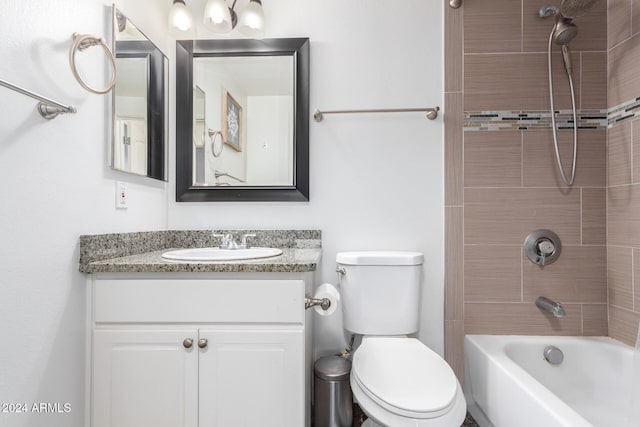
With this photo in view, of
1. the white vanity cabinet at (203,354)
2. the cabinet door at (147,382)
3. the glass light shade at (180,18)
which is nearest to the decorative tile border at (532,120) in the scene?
the white vanity cabinet at (203,354)

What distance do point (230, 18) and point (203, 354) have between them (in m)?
1.53

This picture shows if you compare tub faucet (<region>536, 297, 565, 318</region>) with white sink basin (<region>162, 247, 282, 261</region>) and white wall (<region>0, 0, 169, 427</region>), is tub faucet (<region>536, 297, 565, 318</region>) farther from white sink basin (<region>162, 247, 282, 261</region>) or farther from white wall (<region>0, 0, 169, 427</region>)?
white wall (<region>0, 0, 169, 427</region>)

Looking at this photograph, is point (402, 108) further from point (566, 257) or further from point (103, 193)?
point (103, 193)

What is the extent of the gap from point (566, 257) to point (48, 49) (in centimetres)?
225

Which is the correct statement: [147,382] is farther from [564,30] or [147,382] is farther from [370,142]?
[564,30]

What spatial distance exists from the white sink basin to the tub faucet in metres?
1.27

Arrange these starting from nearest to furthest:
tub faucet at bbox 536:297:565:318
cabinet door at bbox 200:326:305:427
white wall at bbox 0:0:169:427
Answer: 1. white wall at bbox 0:0:169:427
2. cabinet door at bbox 200:326:305:427
3. tub faucet at bbox 536:297:565:318

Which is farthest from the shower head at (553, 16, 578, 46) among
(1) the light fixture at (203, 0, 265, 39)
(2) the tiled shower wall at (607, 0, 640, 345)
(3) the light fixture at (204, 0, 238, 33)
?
(3) the light fixture at (204, 0, 238, 33)

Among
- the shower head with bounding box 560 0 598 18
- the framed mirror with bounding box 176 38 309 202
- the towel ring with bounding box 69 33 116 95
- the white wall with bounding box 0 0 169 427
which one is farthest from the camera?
the framed mirror with bounding box 176 38 309 202

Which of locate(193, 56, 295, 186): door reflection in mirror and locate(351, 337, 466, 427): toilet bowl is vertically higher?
locate(193, 56, 295, 186): door reflection in mirror

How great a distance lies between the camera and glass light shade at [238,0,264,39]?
1.57 meters

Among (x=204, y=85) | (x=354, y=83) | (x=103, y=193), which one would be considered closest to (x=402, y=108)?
(x=354, y=83)

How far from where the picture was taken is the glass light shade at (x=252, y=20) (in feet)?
5.16

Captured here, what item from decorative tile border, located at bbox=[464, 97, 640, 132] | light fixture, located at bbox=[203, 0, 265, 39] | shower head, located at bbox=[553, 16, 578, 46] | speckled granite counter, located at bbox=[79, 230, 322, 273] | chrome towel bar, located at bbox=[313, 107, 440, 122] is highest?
light fixture, located at bbox=[203, 0, 265, 39]
